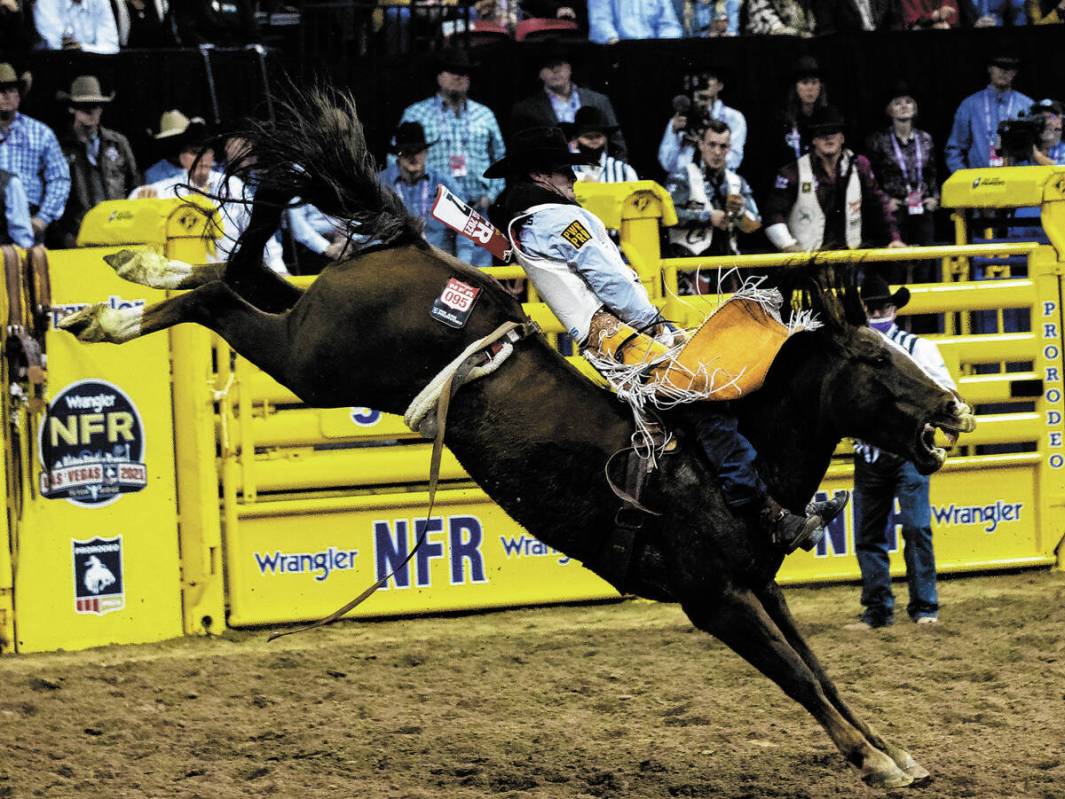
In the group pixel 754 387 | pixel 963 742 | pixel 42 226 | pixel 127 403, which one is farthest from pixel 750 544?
pixel 42 226

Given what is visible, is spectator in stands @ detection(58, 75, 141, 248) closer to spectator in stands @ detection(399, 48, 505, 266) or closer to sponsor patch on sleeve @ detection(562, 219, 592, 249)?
spectator in stands @ detection(399, 48, 505, 266)

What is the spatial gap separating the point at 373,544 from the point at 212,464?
2.85 feet

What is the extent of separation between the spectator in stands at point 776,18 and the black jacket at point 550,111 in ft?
5.85

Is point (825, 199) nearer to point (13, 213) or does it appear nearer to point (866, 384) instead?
point (13, 213)

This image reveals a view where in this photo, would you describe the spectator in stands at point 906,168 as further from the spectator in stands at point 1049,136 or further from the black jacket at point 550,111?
the black jacket at point 550,111

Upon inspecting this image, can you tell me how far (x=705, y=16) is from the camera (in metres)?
11.7

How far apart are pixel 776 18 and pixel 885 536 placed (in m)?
5.40

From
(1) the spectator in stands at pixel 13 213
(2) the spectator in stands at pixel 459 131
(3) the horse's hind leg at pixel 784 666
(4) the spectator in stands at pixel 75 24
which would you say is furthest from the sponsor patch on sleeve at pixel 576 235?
(4) the spectator in stands at pixel 75 24

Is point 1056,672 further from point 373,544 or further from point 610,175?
point 610,175

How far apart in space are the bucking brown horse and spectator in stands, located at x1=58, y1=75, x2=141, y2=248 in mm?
4414

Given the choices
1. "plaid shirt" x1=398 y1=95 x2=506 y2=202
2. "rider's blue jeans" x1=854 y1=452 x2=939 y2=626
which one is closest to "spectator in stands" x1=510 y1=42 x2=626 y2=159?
"plaid shirt" x1=398 y1=95 x2=506 y2=202

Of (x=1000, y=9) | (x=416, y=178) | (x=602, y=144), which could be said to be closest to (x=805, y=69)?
(x=602, y=144)

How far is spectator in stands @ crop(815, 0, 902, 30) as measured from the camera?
1200 centimetres

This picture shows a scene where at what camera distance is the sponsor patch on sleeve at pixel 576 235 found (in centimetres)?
564
